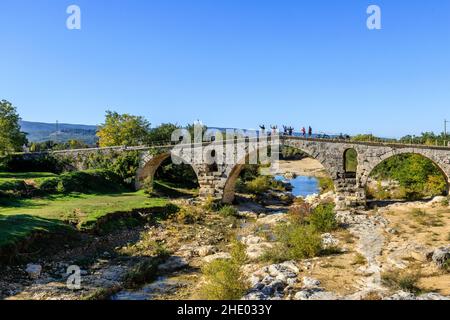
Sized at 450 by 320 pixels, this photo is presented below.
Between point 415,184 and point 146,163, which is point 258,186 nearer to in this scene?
point 146,163

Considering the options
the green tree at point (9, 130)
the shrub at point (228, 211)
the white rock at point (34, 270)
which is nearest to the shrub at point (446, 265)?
the white rock at point (34, 270)

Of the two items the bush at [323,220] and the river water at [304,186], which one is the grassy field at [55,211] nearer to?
the bush at [323,220]

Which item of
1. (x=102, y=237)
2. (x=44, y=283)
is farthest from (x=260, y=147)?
(x=44, y=283)

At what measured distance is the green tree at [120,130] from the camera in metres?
49.7

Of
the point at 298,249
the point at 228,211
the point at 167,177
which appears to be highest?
the point at 167,177

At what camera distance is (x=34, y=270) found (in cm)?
1678

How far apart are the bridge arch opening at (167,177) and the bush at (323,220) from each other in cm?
1665

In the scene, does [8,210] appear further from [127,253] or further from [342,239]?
[342,239]

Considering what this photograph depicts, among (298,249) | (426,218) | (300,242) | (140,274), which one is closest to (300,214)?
(426,218)

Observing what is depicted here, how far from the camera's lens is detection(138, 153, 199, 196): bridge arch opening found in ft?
134

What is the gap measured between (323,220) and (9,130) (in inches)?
1406

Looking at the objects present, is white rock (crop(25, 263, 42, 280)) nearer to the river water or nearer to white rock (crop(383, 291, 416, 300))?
white rock (crop(383, 291, 416, 300))

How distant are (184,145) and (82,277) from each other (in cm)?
2251

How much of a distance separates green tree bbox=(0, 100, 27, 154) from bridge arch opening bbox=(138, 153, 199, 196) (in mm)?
15016
